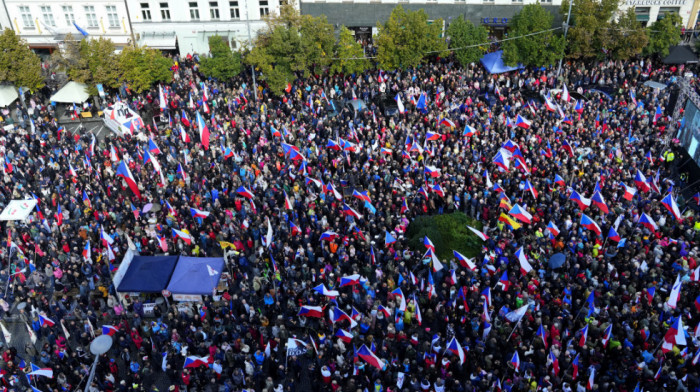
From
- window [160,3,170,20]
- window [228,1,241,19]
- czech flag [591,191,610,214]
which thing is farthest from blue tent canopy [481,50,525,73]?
window [160,3,170,20]

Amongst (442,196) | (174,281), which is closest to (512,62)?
(442,196)

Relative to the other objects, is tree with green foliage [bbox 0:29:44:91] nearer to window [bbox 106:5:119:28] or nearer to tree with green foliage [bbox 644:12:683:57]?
window [bbox 106:5:119:28]

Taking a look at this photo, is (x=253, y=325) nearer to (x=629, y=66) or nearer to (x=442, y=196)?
(x=442, y=196)

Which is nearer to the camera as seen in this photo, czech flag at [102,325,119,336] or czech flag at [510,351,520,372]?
czech flag at [510,351,520,372]

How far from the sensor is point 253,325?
21.5 m

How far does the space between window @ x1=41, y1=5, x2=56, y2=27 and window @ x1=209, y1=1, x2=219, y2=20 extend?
11.7 m

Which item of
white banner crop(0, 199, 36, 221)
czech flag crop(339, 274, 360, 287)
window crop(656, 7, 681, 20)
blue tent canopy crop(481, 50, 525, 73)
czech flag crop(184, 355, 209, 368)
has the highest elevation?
window crop(656, 7, 681, 20)

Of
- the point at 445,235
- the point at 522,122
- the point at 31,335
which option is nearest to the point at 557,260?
the point at 445,235

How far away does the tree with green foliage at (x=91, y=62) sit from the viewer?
1564 inches

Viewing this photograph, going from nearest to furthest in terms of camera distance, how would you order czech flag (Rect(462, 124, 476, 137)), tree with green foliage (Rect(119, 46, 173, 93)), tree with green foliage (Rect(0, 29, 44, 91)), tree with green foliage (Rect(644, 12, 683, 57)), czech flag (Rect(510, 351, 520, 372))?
czech flag (Rect(510, 351, 520, 372)), czech flag (Rect(462, 124, 476, 137)), tree with green foliage (Rect(0, 29, 44, 91)), tree with green foliage (Rect(119, 46, 173, 93)), tree with green foliage (Rect(644, 12, 683, 57))

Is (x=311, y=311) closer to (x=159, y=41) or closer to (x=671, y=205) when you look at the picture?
(x=671, y=205)

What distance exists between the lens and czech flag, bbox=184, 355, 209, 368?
63.3ft

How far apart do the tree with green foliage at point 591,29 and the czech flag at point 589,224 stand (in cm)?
2058

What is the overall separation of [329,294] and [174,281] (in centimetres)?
609
